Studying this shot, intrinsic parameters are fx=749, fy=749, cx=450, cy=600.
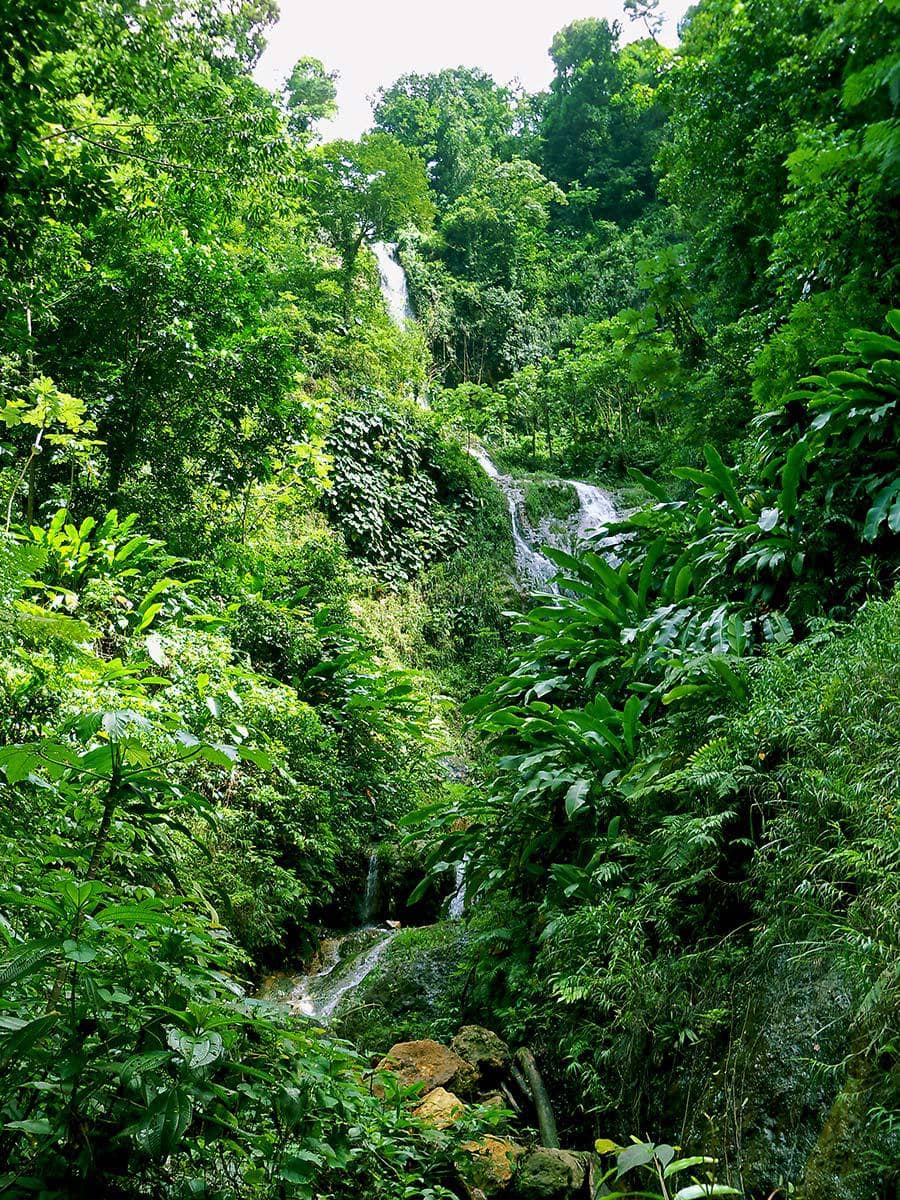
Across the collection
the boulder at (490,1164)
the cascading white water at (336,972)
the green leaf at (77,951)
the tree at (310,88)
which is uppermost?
the tree at (310,88)

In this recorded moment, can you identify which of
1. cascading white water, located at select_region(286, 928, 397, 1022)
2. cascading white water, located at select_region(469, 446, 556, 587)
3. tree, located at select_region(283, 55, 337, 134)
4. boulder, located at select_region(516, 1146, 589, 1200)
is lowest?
cascading white water, located at select_region(286, 928, 397, 1022)

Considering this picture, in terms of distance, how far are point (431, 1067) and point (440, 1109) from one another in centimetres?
41

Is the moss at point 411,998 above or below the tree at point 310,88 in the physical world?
below

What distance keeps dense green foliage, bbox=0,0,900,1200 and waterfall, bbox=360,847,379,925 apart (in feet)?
0.43

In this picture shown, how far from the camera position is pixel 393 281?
1831 centimetres

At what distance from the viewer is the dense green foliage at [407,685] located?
1459 millimetres

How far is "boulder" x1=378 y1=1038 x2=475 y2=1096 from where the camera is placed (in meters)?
2.72

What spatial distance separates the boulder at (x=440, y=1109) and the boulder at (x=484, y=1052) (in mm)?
348

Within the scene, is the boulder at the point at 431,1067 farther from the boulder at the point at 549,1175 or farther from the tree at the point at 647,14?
the tree at the point at 647,14

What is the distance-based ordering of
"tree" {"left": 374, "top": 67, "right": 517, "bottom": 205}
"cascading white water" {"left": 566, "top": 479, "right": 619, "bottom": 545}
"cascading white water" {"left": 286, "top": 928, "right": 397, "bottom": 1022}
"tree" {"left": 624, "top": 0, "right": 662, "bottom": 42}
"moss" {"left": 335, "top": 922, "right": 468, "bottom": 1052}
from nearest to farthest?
"moss" {"left": 335, "top": 922, "right": 468, "bottom": 1052}
"cascading white water" {"left": 286, "top": 928, "right": 397, "bottom": 1022}
"tree" {"left": 624, "top": 0, "right": 662, "bottom": 42}
"cascading white water" {"left": 566, "top": 479, "right": 619, "bottom": 545}
"tree" {"left": 374, "top": 67, "right": 517, "bottom": 205}

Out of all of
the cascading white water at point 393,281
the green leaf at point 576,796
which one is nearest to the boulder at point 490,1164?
the green leaf at point 576,796

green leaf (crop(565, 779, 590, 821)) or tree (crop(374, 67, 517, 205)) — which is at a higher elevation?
tree (crop(374, 67, 517, 205))

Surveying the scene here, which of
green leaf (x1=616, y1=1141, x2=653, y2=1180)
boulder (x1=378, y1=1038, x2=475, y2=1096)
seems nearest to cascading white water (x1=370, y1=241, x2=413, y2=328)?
boulder (x1=378, y1=1038, x2=475, y2=1096)

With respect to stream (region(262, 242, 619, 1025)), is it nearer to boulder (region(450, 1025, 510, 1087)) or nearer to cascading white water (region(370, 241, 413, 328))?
boulder (region(450, 1025, 510, 1087))
